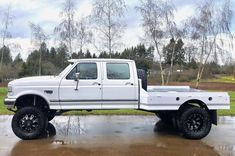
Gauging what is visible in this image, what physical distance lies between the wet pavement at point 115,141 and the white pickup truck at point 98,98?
44 centimetres

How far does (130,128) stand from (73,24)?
1761 cm

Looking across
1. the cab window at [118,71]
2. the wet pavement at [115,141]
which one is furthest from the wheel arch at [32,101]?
the cab window at [118,71]

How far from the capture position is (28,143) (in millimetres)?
9938

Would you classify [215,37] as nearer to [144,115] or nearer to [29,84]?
[144,115]

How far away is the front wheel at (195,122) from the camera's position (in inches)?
428

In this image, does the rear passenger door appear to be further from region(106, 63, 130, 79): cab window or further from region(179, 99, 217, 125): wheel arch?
region(179, 99, 217, 125): wheel arch

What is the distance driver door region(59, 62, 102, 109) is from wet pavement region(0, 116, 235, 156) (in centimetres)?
80

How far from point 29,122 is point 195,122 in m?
4.26

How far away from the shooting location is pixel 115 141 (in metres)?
10.1

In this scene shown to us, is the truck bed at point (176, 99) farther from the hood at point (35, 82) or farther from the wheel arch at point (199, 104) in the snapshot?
the hood at point (35, 82)

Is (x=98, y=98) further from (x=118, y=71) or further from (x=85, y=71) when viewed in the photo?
(x=118, y=71)

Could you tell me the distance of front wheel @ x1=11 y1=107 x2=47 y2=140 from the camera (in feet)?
34.5

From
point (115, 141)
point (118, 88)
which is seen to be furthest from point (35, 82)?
point (115, 141)

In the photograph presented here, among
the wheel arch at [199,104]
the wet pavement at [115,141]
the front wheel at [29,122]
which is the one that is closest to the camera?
A: the wet pavement at [115,141]
